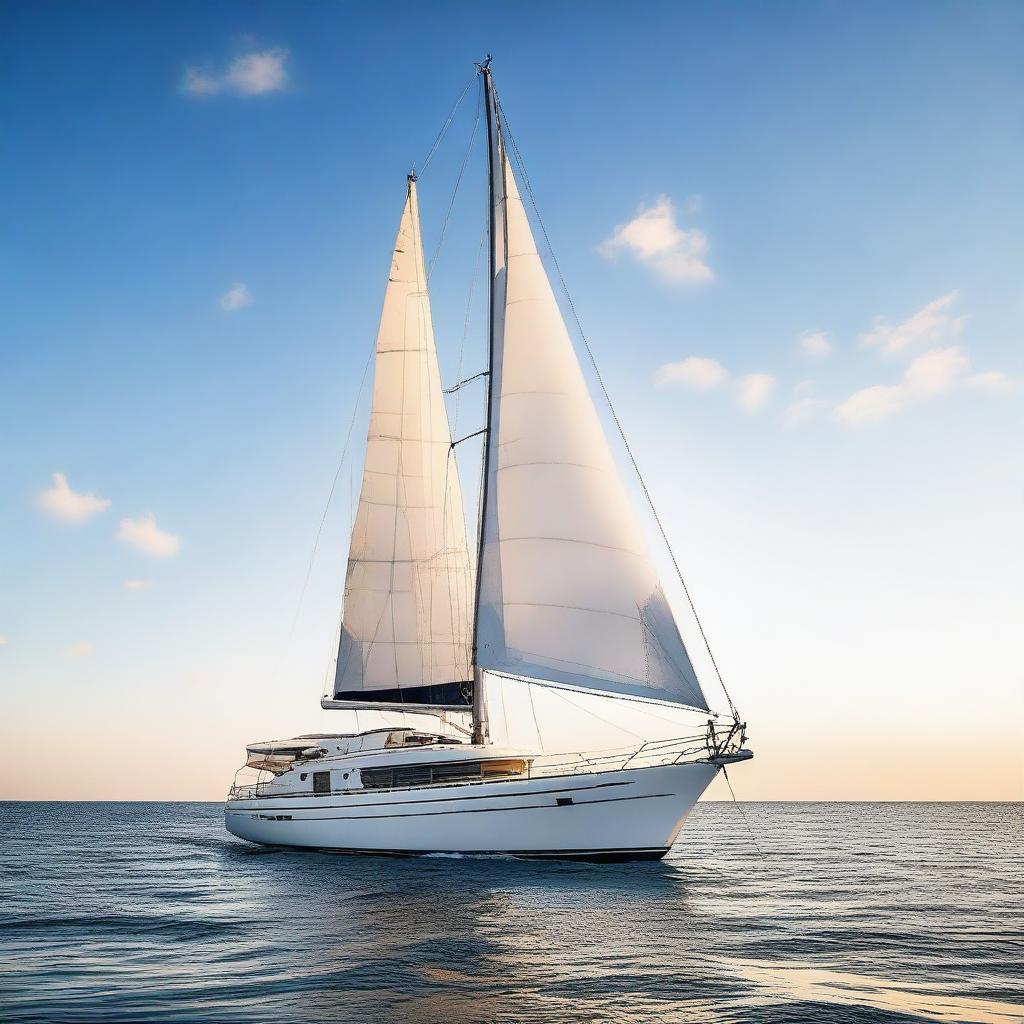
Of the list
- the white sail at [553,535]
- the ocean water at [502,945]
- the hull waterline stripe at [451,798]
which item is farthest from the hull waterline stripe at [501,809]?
the white sail at [553,535]

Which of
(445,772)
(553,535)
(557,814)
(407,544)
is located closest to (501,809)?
(557,814)

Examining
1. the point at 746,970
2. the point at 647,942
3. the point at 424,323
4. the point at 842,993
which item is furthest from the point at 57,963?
the point at 424,323

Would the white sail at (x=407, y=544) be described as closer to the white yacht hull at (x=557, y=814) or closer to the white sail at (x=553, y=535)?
the white yacht hull at (x=557, y=814)

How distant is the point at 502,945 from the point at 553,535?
→ 11.9m

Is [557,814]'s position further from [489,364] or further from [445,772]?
[489,364]

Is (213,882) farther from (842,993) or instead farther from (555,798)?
(842,993)

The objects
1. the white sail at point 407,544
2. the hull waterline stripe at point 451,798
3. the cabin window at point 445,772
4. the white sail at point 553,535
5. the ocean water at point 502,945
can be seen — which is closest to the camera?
the ocean water at point 502,945

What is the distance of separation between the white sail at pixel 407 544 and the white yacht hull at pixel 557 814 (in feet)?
17.2

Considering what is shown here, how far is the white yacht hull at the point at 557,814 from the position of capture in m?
24.4

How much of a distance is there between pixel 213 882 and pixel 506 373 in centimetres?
1854

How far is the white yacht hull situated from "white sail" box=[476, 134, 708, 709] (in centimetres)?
320

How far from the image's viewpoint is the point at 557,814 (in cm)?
2464

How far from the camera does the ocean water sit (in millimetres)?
11336

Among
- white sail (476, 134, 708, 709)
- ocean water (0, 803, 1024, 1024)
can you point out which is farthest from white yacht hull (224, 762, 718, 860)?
white sail (476, 134, 708, 709)
